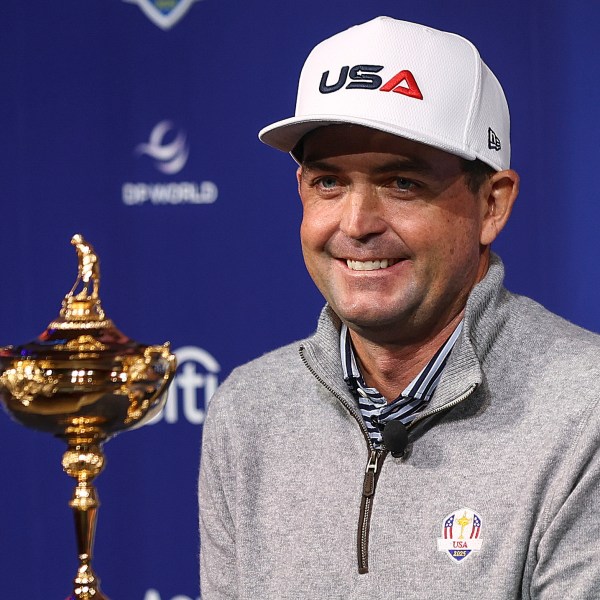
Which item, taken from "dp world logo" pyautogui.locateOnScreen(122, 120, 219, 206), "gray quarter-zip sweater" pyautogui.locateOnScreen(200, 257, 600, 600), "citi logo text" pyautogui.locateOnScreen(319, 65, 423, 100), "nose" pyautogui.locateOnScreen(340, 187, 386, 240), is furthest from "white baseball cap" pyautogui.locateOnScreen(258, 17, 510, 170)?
"dp world logo" pyautogui.locateOnScreen(122, 120, 219, 206)

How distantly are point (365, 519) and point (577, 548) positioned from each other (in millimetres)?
266

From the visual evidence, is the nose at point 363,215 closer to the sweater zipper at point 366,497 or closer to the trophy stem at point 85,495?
the sweater zipper at point 366,497

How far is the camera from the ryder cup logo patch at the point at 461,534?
58.3 inches

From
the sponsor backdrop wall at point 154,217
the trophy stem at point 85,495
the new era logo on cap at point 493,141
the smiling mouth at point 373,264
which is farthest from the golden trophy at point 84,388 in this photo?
the sponsor backdrop wall at point 154,217

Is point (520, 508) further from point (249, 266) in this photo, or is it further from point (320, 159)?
point (249, 266)

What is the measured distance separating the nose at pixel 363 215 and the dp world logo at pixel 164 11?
118cm

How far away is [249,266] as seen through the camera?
2.60 m

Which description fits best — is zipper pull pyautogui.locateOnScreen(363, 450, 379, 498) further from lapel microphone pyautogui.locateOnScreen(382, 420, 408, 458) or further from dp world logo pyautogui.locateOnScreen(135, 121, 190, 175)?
dp world logo pyautogui.locateOnScreen(135, 121, 190, 175)

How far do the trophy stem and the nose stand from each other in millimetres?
404

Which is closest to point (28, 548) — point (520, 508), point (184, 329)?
point (184, 329)

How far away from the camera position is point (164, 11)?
2.62 metres

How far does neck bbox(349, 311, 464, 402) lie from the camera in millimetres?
1638

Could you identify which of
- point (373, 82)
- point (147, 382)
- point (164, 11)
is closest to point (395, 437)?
point (147, 382)

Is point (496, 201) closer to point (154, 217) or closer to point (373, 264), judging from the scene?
point (373, 264)
